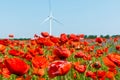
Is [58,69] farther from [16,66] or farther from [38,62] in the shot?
[38,62]

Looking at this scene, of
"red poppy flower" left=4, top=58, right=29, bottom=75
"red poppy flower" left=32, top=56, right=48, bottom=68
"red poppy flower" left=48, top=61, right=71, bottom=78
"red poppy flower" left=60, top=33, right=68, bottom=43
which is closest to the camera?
"red poppy flower" left=48, top=61, right=71, bottom=78

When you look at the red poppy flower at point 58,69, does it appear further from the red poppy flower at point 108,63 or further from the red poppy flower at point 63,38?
the red poppy flower at point 63,38

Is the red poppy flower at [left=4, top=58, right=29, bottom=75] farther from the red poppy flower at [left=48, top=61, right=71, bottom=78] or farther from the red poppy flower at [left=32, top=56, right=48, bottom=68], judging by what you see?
the red poppy flower at [left=32, top=56, right=48, bottom=68]

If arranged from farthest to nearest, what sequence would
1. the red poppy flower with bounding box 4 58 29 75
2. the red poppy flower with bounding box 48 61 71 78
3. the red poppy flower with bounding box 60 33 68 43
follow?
the red poppy flower with bounding box 60 33 68 43 → the red poppy flower with bounding box 4 58 29 75 → the red poppy flower with bounding box 48 61 71 78

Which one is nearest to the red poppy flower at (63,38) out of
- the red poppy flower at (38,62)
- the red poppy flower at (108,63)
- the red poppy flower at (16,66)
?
the red poppy flower at (38,62)

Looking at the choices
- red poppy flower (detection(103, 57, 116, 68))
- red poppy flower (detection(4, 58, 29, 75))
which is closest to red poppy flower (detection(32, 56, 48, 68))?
red poppy flower (detection(103, 57, 116, 68))

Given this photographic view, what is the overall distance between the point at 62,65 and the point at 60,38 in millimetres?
3072

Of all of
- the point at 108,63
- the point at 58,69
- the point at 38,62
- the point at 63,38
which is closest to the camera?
the point at 58,69

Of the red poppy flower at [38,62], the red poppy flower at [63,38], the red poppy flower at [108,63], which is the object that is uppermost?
the red poppy flower at [108,63]

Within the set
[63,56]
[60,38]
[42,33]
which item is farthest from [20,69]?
[42,33]

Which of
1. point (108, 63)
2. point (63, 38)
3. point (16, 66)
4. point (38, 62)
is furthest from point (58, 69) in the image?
point (63, 38)

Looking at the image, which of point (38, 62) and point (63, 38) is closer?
point (38, 62)

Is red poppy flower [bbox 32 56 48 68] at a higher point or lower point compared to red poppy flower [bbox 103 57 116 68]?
lower

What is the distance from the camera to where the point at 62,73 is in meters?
2.34
